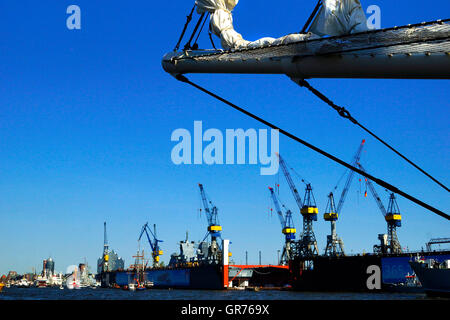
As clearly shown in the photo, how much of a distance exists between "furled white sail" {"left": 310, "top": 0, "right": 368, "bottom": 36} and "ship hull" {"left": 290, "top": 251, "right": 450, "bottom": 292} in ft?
298

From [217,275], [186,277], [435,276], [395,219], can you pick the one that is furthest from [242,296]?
[186,277]

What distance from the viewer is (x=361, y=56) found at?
884 centimetres

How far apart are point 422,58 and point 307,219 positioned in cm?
13543

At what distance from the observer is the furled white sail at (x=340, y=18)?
10359 mm

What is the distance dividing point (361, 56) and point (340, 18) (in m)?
1.98

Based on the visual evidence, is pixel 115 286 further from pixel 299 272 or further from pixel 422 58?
pixel 422 58

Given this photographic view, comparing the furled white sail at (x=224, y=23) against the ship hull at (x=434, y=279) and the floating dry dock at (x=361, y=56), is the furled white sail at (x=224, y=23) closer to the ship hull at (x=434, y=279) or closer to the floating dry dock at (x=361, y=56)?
the floating dry dock at (x=361, y=56)

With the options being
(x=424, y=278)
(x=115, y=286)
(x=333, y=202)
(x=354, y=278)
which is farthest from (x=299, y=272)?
(x=115, y=286)

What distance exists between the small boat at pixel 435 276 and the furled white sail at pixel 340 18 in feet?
237

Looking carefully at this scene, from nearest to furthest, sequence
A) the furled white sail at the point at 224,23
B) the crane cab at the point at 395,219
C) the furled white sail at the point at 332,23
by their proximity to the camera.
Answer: the furled white sail at the point at 332,23, the furled white sail at the point at 224,23, the crane cab at the point at 395,219

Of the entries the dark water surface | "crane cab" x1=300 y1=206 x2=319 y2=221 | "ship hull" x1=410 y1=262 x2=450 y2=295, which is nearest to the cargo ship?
"crane cab" x1=300 y1=206 x2=319 y2=221

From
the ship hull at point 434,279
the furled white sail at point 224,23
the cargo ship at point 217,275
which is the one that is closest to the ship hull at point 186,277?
the cargo ship at point 217,275

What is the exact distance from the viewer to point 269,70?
10.6 metres

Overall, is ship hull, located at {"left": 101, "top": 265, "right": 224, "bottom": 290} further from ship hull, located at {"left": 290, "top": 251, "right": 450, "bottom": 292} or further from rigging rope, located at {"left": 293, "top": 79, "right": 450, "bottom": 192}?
rigging rope, located at {"left": 293, "top": 79, "right": 450, "bottom": 192}
